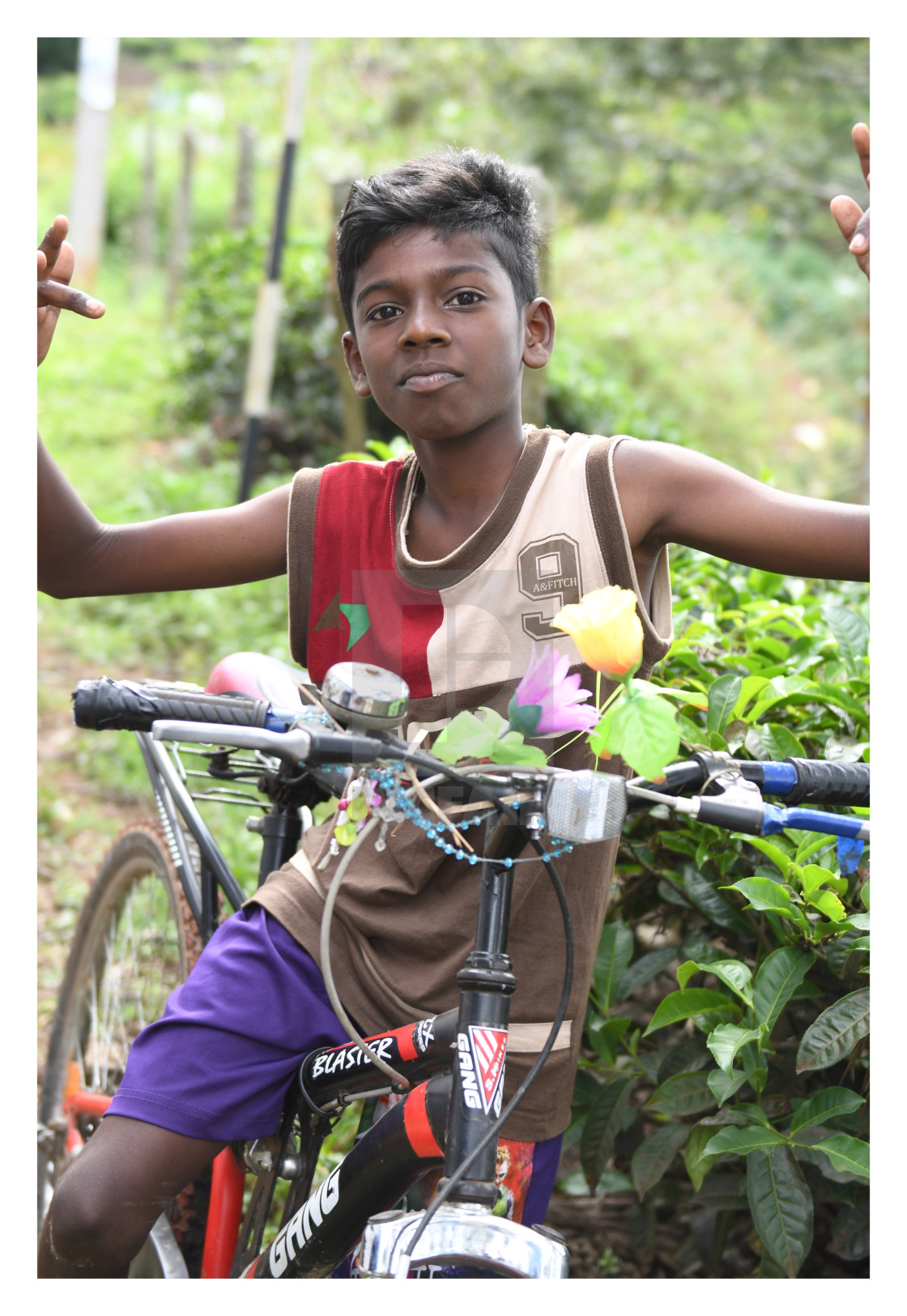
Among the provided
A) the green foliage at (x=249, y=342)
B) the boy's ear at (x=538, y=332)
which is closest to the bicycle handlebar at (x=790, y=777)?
the boy's ear at (x=538, y=332)

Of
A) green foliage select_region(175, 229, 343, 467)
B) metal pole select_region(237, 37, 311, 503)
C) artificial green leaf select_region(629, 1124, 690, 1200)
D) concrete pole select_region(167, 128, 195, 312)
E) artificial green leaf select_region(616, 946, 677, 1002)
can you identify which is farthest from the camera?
concrete pole select_region(167, 128, 195, 312)

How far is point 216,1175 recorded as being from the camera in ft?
6.35

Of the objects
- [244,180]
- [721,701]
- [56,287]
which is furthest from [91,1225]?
[244,180]

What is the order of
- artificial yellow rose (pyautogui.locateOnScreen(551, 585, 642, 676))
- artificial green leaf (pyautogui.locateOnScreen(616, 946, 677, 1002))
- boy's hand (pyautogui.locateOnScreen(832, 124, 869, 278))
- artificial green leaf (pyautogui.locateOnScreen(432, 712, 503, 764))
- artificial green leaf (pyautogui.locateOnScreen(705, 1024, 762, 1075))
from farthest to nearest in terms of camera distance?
1. artificial green leaf (pyautogui.locateOnScreen(616, 946, 677, 1002))
2. artificial green leaf (pyautogui.locateOnScreen(705, 1024, 762, 1075))
3. boy's hand (pyautogui.locateOnScreen(832, 124, 869, 278))
4. artificial green leaf (pyautogui.locateOnScreen(432, 712, 503, 764))
5. artificial yellow rose (pyautogui.locateOnScreen(551, 585, 642, 676))

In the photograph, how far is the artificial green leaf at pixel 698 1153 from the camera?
1.83 meters

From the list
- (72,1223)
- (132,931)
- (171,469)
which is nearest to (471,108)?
(171,469)

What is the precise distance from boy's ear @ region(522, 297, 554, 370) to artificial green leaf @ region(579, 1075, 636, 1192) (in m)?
1.26

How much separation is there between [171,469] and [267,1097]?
5939mm

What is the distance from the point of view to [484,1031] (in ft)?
3.99

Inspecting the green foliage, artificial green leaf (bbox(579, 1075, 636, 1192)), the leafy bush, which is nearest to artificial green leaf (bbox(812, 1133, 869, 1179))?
the leafy bush

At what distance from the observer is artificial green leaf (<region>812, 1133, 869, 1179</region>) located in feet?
5.59

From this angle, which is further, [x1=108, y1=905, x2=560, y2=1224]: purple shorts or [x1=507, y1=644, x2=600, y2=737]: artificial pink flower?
[x1=108, y1=905, x2=560, y2=1224]: purple shorts

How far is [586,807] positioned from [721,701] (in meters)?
0.83

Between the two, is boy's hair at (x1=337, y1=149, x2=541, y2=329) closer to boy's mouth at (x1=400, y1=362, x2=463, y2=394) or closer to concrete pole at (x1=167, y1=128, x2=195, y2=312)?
boy's mouth at (x1=400, y1=362, x2=463, y2=394)
